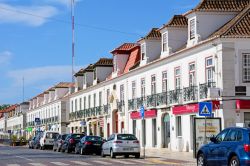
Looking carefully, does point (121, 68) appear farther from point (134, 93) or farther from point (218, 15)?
point (218, 15)

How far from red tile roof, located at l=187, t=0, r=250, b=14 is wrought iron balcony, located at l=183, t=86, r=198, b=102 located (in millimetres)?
5383

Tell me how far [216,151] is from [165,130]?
24.8m

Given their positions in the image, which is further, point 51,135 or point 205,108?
point 51,135

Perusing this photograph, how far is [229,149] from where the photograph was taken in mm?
19219

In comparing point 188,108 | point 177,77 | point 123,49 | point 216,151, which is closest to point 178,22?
point 177,77

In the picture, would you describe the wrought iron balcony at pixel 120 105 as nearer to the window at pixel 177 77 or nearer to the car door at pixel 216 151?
the window at pixel 177 77

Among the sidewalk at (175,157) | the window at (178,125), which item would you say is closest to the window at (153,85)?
the window at (178,125)

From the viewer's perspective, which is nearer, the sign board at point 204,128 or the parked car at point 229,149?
the parked car at point 229,149

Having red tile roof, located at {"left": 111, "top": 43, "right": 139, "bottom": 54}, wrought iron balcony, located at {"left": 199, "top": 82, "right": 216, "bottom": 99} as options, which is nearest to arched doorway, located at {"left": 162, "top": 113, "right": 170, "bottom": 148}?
wrought iron balcony, located at {"left": 199, "top": 82, "right": 216, "bottom": 99}

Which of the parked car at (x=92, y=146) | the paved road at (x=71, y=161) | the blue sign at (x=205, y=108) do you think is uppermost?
the blue sign at (x=205, y=108)

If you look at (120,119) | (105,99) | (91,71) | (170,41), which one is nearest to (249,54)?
(170,41)

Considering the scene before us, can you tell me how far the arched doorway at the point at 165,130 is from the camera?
44.3 meters

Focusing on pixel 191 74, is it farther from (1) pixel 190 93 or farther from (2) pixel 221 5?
(2) pixel 221 5

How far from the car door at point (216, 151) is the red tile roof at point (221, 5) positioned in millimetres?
19779
